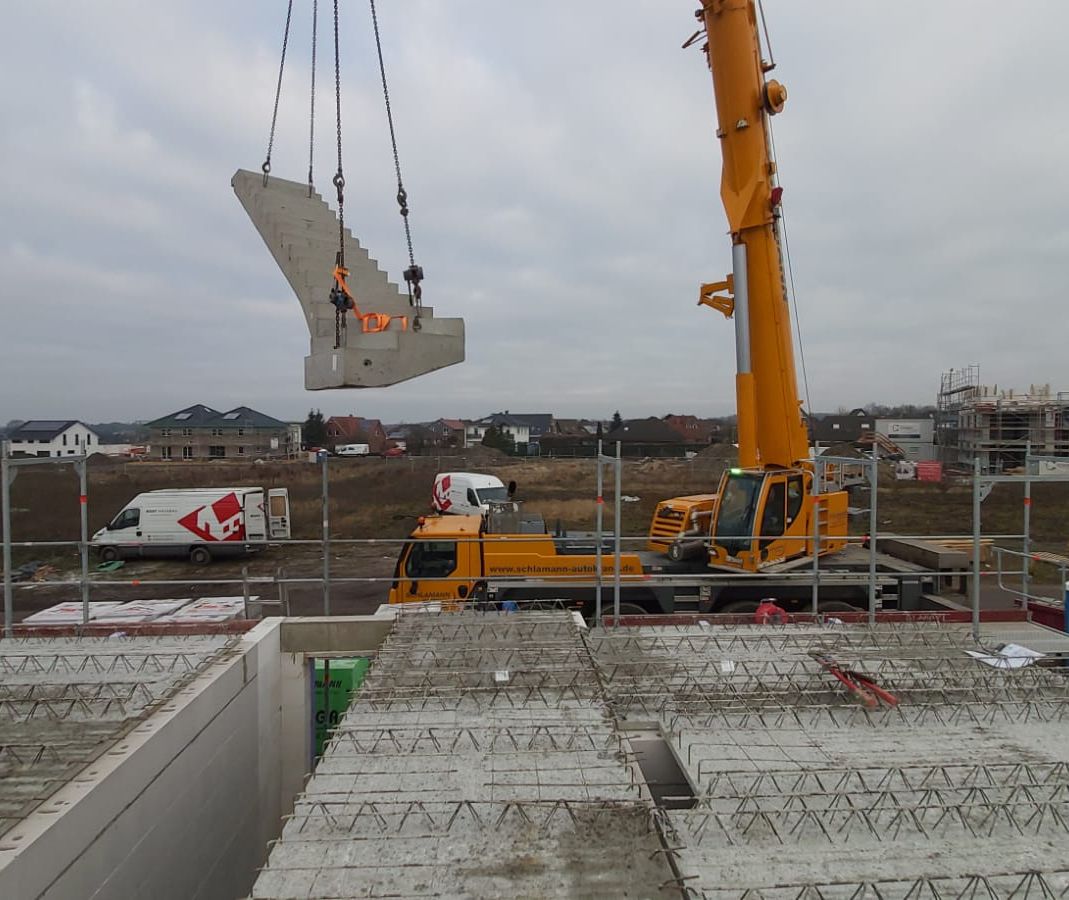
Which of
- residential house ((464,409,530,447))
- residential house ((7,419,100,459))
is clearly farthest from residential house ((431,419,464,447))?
residential house ((7,419,100,459))

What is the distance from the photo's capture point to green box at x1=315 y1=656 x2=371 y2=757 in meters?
6.82

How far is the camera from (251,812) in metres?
5.58

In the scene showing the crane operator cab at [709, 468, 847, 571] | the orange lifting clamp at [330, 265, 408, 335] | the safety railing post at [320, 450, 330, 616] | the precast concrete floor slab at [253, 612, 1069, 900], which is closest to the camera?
the precast concrete floor slab at [253, 612, 1069, 900]

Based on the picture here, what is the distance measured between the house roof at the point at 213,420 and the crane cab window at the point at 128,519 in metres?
36.4

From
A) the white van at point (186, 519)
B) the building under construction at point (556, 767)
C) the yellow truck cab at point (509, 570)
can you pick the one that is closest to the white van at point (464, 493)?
the white van at point (186, 519)

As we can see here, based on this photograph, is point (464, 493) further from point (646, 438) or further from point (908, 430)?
point (908, 430)

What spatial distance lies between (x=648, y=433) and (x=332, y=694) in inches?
2594

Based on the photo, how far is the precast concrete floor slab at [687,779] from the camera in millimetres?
2373

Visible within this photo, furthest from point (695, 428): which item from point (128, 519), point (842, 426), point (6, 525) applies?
point (6, 525)

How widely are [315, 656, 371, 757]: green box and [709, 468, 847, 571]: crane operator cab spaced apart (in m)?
5.34

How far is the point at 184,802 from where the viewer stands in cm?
409

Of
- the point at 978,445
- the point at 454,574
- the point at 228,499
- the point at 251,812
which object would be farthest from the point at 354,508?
the point at 978,445

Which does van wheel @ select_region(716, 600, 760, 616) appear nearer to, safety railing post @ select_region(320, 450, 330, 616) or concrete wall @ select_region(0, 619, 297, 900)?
safety railing post @ select_region(320, 450, 330, 616)

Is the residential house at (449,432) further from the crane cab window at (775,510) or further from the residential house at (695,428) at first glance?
the crane cab window at (775,510)
